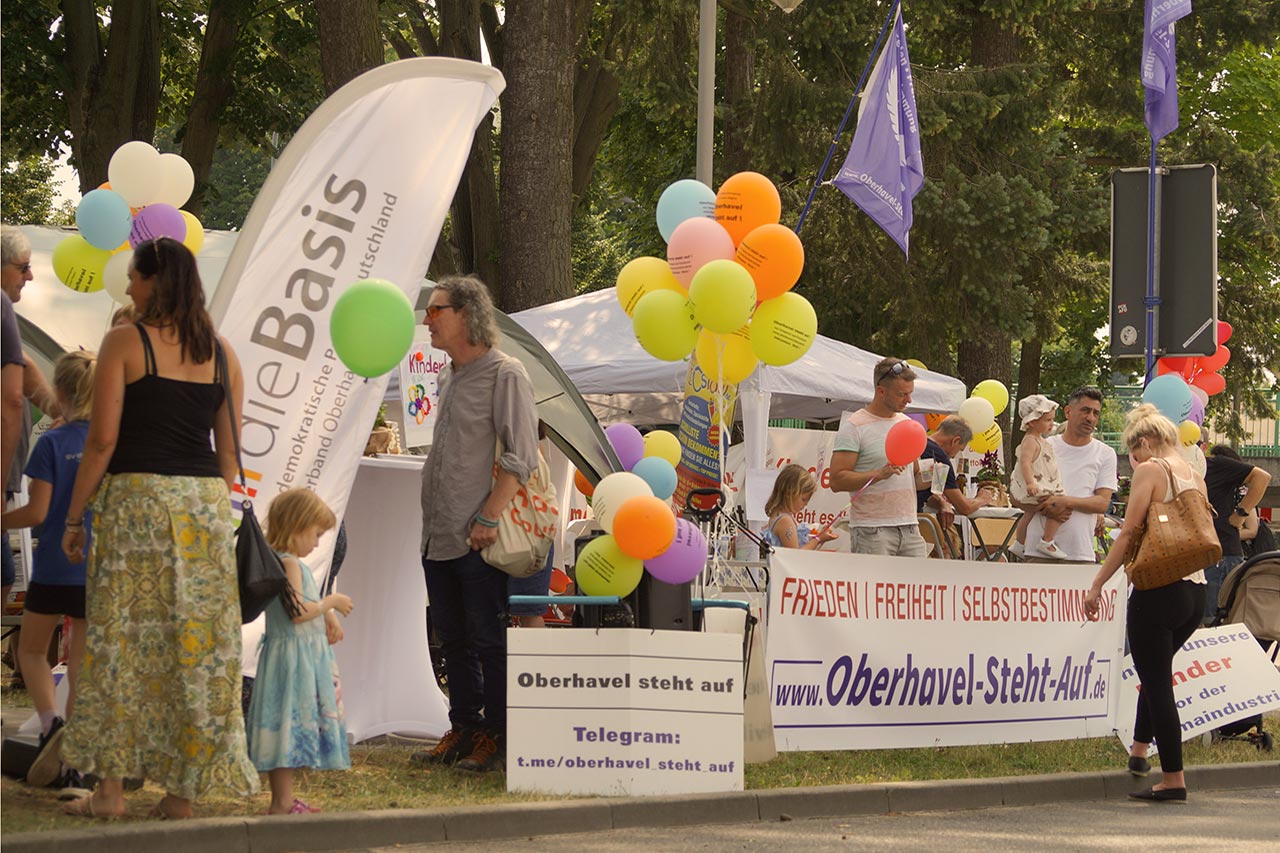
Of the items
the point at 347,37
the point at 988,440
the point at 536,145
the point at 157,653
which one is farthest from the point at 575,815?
the point at 988,440

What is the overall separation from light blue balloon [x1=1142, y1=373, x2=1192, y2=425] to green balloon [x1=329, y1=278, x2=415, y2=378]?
585 centimetres

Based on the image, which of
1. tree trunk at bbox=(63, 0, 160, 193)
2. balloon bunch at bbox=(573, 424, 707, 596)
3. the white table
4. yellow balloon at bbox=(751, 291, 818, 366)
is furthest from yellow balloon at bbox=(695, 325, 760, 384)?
tree trunk at bbox=(63, 0, 160, 193)

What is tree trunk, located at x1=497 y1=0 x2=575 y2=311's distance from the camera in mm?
15633

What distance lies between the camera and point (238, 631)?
19.0 ft

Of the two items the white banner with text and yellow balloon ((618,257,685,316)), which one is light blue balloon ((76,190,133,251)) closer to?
yellow balloon ((618,257,685,316))

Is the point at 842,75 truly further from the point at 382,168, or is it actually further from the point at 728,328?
the point at 382,168

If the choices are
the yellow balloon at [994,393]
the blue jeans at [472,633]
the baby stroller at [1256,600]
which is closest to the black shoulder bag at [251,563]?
the blue jeans at [472,633]

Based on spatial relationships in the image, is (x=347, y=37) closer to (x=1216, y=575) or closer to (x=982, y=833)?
(x=1216, y=575)

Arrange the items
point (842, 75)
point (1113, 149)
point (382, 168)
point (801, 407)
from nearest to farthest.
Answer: point (382, 168), point (801, 407), point (842, 75), point (1113, 149)

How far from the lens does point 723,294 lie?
29.1ft

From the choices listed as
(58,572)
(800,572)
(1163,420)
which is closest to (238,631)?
(58,572)

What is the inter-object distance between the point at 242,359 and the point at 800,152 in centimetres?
1268

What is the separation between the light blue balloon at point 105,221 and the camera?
8.77 m

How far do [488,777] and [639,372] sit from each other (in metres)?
7.23
